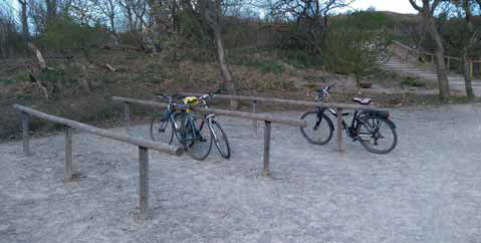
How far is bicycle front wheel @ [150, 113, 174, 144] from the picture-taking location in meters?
6.99

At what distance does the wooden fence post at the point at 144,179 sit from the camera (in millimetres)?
3729

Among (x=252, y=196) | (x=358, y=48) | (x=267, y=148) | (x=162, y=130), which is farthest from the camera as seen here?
(x=358, y=48)

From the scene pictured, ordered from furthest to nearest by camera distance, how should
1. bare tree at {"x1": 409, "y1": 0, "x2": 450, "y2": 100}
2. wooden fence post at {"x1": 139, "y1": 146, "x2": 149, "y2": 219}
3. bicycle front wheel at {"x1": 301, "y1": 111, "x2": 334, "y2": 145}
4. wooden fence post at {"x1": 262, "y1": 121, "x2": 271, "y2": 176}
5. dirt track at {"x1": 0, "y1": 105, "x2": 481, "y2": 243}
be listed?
1. bare tree at {"x1": 409, "y1": 0, "x2": 450, "y2": 100}
2. bicycle front wheel at {"x1": 301, "y1": 111, "x2": 334, "y2": 145}
3. wooden fence post at {"x1": 262, "y1": 121, "x2": 271, "y2": 176}
4. wooden fence post at {"x1": 139, "y1": 146, "x2": 149, "y2": 219}
5. dirt track at {"x1": 0, "y1": 105, "x2": 481, "y2": 243}

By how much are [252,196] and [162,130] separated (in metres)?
3.13

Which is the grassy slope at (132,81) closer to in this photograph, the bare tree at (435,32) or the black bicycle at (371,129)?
the bare tree at (435,32)

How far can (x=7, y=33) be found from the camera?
705 inches

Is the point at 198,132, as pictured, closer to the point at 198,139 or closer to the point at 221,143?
the point at 198,139

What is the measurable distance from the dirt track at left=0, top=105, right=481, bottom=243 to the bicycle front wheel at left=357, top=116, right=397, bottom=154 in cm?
14

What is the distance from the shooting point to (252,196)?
4.39m

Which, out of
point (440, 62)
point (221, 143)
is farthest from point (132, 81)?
point (440, 62)

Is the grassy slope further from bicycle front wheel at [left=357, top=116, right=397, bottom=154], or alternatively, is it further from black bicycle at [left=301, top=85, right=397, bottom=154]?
bicycle front wheel at [left=357, top=116, right=397, bottom=154]

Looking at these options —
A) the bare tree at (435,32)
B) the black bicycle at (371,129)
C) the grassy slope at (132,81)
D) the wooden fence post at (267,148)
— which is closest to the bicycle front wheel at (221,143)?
the wooden fence post at (267,148)

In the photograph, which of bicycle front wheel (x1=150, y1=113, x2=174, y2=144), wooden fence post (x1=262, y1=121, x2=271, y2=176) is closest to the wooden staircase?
bicycle front wheel (x1=150, y1=113, x2=174, y2=144)

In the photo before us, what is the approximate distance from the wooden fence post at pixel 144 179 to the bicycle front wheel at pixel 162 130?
120 inches
